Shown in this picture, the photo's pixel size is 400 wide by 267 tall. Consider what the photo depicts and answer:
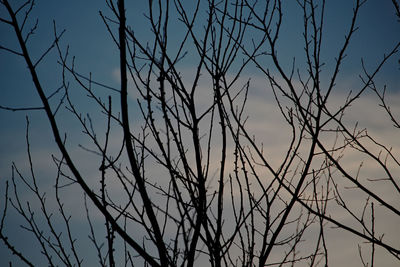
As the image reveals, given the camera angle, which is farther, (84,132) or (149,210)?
(84,132)

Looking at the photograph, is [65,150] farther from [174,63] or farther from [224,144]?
[174,63]

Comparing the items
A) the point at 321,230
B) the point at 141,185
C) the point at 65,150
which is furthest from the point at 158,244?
the point at 321,230

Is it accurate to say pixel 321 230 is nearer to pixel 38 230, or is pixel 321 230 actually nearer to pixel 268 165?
pixel 268 165

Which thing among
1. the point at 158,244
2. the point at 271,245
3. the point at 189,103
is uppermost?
the point at 189,103

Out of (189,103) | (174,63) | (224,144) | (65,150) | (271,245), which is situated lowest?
(271,245)

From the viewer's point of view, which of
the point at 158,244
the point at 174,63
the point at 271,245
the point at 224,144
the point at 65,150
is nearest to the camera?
the point at 65,150

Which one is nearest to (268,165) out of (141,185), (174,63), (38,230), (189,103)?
(189,103)

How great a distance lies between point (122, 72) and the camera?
1.41 meters

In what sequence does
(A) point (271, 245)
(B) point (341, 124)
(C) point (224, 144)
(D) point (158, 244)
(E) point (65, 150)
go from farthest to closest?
(B) point (341, 124) → (A) point (271, 245) → (C) point (224, 144) → (D) point (158, 244) → (E) point (65, 150)

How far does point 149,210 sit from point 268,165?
103cm

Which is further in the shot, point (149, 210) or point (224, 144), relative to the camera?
point (224, 144)

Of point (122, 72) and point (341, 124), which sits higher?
Answer: point (341, 124)

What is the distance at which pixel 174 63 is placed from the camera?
2.11 metres

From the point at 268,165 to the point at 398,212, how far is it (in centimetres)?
78
